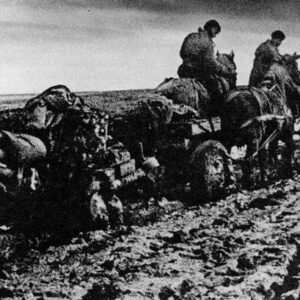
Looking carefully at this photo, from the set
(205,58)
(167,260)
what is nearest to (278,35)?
(205,58)

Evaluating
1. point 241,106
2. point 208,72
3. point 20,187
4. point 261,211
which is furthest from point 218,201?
point 20,187

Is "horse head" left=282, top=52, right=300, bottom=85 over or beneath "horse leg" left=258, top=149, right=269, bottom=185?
over

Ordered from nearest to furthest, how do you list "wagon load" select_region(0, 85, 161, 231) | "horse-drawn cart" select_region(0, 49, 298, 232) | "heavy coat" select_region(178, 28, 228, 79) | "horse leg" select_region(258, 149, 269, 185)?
"wagon load" select_region(0, 85, 161, 231), "horse-drawn cart" select_region(0, 49, 298, 232), "heavy coat" select_region(178, 28, 228, 79), "horse leg" select_region(258, 149, 269, 185)

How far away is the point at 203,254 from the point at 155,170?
2.00 meters

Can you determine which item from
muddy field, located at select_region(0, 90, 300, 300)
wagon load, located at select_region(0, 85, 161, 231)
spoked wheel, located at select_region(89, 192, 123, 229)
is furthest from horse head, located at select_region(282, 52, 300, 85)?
spoked wheel, located at select_region(89, 192, 123, 229)

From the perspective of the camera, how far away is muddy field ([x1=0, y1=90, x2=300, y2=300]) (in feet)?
13.1

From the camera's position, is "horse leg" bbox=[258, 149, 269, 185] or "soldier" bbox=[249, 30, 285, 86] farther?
"soldier" bbox=[249, 30, 285, 86]

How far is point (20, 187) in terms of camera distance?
16.4 feet

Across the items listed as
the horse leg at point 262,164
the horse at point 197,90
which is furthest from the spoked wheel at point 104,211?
the horse leg at point 262,164

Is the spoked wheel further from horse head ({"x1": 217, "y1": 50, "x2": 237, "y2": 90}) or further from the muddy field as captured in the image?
horse head ({"x1": 217, "y1": 50, "x2": 237, "y2": 90})

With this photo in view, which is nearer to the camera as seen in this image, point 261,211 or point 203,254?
point 203,254

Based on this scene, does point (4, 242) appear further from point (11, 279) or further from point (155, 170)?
point (155, 170)

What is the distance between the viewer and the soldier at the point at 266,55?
9102mm

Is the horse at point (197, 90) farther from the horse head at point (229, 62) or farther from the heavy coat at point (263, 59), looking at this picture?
the heavy coat at point (263, 59)
